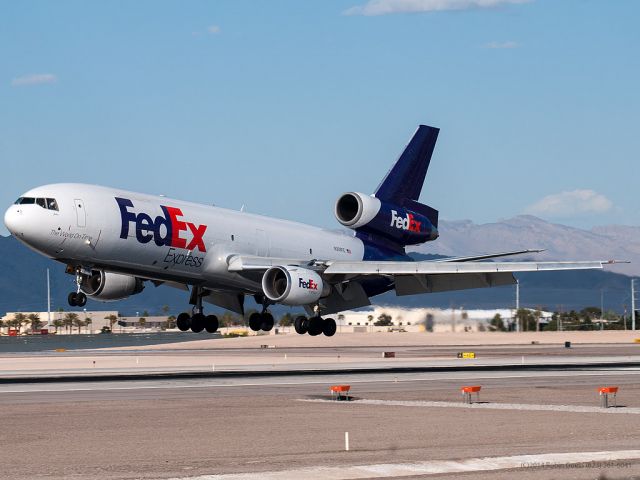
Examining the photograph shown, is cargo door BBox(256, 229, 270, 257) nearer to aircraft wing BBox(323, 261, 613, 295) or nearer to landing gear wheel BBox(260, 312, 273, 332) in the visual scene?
aircraft wing BBox(323, 261, 613, 295)

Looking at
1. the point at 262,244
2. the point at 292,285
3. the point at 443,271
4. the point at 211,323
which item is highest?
the point at 262,244

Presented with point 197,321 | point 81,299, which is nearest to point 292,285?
point 197,321

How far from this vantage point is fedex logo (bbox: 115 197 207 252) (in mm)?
52938

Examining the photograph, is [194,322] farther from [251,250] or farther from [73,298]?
[73,298]

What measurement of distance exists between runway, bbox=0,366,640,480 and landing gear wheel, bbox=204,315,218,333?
11.2m

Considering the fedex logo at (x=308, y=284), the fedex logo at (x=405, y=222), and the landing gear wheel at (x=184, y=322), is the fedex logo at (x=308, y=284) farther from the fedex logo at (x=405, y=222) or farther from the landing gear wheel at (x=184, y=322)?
the fedex logo at (x=405, y=222)

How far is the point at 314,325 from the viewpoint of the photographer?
206 ft

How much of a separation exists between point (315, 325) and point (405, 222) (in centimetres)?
982

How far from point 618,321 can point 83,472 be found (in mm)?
160633

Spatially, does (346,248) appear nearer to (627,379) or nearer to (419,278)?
(419,278)

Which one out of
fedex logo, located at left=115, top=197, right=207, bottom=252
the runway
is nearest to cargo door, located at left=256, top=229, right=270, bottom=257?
fedex logo, located at left=115, top=197, right=207, bottom=252

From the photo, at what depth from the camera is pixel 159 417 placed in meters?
35.7

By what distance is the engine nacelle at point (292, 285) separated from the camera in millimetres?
58531

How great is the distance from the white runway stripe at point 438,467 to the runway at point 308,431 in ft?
0.14
